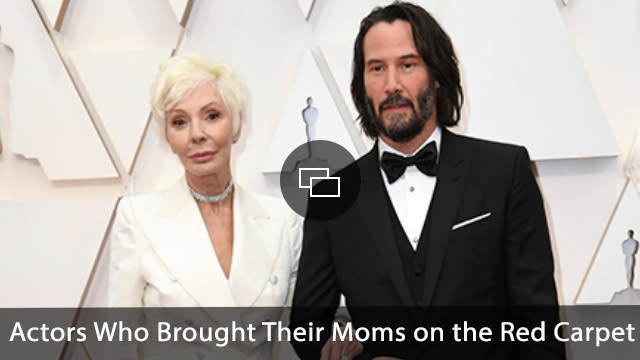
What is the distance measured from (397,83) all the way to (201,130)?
447 mm

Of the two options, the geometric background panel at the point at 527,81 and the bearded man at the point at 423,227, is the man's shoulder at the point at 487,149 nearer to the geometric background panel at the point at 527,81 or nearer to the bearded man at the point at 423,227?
the bearded man at the point at 423,227

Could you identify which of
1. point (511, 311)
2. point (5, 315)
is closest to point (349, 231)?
point (511, 311)

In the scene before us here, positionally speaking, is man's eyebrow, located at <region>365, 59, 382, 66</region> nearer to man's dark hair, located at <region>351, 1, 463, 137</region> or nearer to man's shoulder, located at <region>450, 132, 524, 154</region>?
man's dark hair, located at <region>351, 1, 463, 137</region>

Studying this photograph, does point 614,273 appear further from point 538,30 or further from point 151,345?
point 151,345

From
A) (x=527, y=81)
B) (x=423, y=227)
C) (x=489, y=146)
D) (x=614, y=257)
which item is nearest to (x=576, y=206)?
(x=614, y=257)

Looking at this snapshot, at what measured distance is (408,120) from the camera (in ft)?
4.08

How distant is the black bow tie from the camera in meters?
1.26

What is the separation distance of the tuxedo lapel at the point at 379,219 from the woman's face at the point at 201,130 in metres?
0.33

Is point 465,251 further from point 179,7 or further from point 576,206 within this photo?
point 179,7

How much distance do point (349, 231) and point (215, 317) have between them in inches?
14.2

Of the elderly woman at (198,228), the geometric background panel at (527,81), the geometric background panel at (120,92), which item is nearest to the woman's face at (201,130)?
the elderly woman at (198,228)

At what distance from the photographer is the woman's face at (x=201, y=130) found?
4.48 ft

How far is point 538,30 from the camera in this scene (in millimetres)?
1854

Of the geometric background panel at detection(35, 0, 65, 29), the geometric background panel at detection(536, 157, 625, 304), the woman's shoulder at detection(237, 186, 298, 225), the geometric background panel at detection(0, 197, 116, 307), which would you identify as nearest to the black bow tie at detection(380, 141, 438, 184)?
the woman's shoulder at detection(237, 186, 298, 225)
